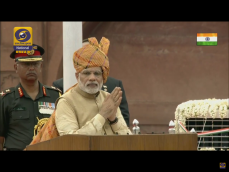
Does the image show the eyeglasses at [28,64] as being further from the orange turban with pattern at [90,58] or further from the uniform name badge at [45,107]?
the orange turban with pattern at [90,58]

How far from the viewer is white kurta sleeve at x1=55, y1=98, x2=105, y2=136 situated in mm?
4645

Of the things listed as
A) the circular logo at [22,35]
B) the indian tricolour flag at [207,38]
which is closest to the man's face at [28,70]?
the circular logo at [22,35]

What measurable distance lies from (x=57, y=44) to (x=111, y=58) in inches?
43.3

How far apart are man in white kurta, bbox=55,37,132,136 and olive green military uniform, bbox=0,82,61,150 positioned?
6.01ft

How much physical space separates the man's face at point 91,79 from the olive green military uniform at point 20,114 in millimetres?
1885

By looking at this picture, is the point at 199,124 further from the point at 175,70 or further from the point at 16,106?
the point at 175,70

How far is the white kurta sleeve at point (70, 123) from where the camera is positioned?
183 inches

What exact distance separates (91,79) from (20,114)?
2019 millimetres

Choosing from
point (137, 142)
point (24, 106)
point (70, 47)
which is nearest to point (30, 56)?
point (70, 47)

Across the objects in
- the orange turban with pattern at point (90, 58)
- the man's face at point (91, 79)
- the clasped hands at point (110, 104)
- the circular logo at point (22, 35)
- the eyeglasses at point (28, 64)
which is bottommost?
the clasped hands at point (110, 104)

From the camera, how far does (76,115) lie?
4867 mm

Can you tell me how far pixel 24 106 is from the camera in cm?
682

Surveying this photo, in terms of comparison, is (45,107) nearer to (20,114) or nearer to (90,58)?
(20,114)

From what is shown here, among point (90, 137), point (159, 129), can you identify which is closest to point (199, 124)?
point (90, 137)
